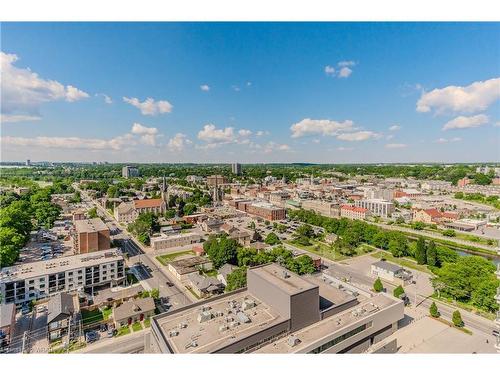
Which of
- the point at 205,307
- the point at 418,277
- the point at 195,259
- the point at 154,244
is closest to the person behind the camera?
the point at 205,307

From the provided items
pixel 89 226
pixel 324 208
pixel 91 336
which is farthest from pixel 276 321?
pixel 324 208

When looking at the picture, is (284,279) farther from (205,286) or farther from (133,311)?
(133,311)

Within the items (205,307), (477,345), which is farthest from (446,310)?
(205,307)

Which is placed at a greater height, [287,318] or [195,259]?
[287,318]

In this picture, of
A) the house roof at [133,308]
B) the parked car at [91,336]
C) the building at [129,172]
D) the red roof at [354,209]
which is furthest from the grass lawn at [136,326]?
the building at [129,172]

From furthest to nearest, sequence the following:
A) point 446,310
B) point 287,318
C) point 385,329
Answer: point 446,310 → point 385,329 → point 287,318

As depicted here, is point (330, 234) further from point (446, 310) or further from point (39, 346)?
point (39, 346)
